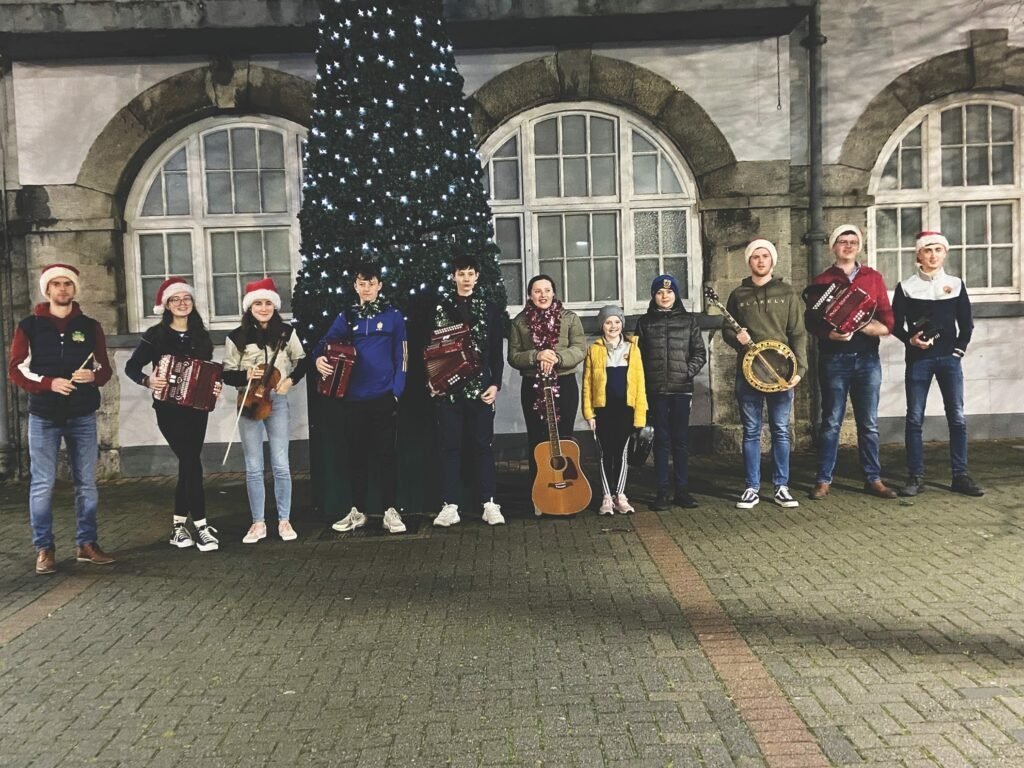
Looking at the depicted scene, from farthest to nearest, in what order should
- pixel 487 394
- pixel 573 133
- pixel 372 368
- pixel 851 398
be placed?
pixel 573 133, pixel 851 398, pixel 487 394, pixel 372 368

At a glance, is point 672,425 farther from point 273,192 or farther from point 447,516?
point 273,192

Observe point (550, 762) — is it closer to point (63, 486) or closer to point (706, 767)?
point (706, 767)

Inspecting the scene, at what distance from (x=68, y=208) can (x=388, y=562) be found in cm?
627

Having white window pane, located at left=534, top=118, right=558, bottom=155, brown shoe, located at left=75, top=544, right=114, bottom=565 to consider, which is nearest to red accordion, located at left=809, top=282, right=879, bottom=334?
Answer: white window pane, located at left=534, top=118, right=558, bottom=155

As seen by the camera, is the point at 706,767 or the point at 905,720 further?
the point at 905,720

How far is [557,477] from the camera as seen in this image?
6852 millimetres

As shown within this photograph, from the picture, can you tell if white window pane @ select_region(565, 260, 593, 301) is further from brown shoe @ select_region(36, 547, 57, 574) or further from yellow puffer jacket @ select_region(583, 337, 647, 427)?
brown shoe @ select_region(36, 547, 57, 574)

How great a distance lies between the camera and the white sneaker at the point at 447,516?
267 inches

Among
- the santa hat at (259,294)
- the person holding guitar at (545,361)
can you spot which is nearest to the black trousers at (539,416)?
the person holding guitar at (545,361)

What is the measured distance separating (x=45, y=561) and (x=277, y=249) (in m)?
5.04

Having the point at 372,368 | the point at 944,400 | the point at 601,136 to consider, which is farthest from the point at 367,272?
the point at 944,400

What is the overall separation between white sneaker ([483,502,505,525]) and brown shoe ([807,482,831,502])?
2.58m

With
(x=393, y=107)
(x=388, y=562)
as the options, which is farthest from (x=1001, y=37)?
(x=388, y=562)

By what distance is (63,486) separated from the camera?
9.46 metres
